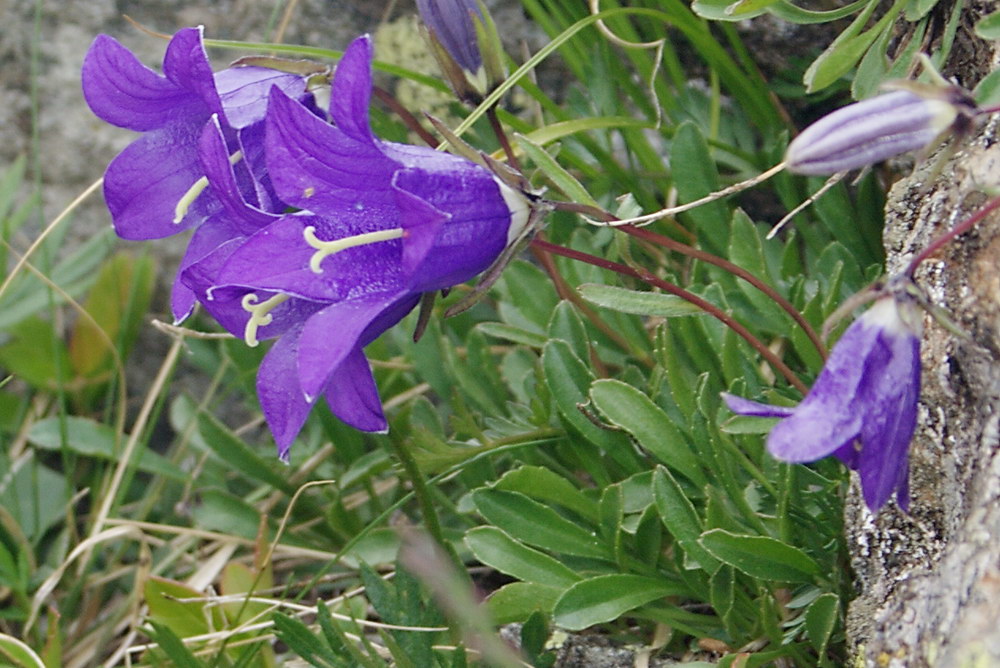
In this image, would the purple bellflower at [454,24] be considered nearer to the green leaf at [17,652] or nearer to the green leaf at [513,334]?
the green leaf at [513,334]

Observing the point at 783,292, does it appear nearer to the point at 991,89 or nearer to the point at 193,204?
the point at 991,89

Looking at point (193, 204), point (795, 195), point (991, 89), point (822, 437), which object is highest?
point (193, 204)

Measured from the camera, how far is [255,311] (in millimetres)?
1248

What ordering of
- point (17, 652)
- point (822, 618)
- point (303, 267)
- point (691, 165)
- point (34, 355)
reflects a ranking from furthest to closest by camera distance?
point (34, 355) < point (691, 165) < point (17, 652) < point (822, 618) < point (303, 267)

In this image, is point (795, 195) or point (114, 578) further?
point (114, 578)

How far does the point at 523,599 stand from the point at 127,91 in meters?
0.82

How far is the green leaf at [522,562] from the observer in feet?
5.03

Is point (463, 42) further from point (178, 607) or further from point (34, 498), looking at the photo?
point (34, 498)

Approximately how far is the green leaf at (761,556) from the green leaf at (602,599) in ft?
0.51

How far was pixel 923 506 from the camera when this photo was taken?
123 cm

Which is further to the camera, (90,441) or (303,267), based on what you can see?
(90,441)

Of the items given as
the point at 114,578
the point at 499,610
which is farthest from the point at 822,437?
the point at 114,578

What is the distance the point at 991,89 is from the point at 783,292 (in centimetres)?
67

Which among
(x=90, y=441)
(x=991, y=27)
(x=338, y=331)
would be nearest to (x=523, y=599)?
(x=338, y=331)
